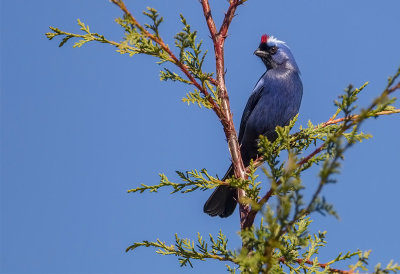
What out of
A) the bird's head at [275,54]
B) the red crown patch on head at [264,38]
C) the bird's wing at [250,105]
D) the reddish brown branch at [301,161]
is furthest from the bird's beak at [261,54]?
the reddish brown branch at [301,161]

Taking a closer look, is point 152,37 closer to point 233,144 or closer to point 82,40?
point 82,40

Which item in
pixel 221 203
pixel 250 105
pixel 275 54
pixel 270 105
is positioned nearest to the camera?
pixel 221 203

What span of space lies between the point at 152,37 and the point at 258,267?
175 cm

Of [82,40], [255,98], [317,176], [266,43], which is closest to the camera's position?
[317,176]

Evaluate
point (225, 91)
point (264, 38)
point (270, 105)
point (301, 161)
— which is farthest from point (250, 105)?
point (301, 161)

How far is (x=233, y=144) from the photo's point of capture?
12.5 feet

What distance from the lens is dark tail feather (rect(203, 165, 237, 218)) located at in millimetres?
5090

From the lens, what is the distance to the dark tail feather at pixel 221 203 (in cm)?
509

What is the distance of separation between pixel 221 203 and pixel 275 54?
7.75 feet

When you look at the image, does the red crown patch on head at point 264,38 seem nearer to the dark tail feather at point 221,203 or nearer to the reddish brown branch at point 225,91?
the dark tail feather at point 221,203

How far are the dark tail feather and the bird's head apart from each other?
2020 mm

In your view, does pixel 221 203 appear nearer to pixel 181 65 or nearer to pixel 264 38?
pixel 181 65

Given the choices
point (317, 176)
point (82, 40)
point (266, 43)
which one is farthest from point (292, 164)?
point (266, 43)

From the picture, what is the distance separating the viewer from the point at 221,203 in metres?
5.12
